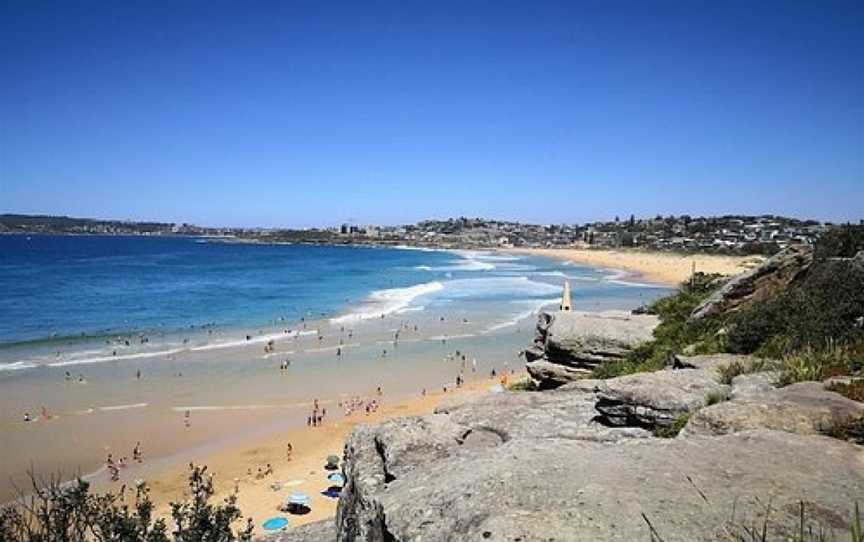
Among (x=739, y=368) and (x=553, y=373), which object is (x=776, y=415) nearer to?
(x=739, y=368)

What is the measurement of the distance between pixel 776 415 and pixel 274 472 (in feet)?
56.8

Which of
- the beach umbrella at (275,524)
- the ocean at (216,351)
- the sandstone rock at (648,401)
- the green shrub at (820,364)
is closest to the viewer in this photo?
the sandstone rock at (648,401)

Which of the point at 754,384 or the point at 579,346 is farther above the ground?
the point at 754,384

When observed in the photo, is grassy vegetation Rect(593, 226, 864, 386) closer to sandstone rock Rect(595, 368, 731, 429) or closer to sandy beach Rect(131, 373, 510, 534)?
sandstone rock Rect(595, 368, 731, 429)

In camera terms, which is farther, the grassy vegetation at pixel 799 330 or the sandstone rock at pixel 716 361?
the sandstone rock at pixel 716 361

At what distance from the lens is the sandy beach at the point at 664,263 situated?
8287cm

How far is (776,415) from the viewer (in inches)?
214

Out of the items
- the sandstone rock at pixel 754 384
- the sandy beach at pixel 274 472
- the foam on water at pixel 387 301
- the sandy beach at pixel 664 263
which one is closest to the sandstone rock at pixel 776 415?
the sandstone rock at pixel 754 384

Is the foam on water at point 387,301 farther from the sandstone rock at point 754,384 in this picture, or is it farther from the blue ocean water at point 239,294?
the sandstone rock at point 754,384

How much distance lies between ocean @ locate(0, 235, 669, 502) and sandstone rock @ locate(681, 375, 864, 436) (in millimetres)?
19662

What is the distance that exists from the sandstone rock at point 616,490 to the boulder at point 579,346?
7.76 metres

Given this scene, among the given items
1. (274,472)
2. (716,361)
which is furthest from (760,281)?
(274,472)

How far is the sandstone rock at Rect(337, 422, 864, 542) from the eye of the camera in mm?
3545

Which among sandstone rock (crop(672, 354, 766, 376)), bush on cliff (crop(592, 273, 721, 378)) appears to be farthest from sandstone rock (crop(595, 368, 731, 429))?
bush on cliff (crop(592, 273, 721, 378))
